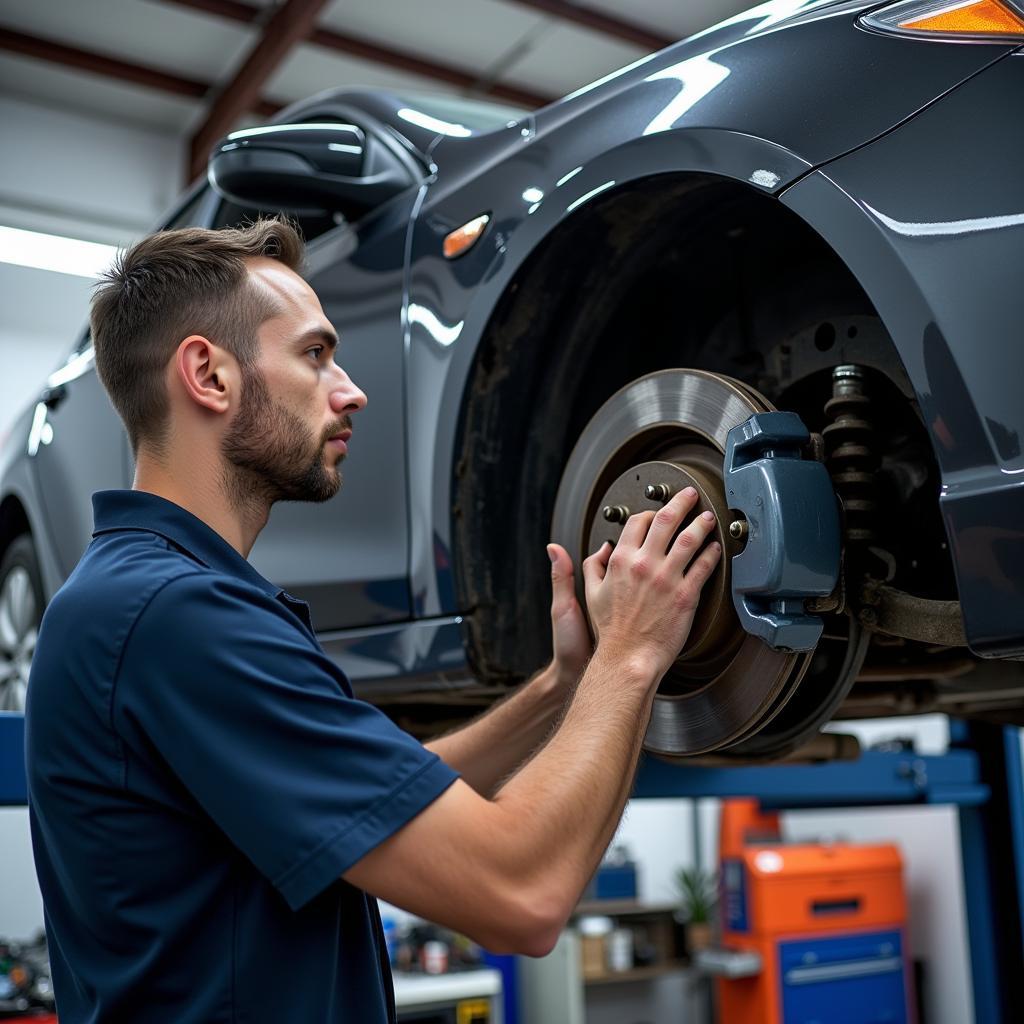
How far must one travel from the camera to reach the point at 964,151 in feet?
2.59

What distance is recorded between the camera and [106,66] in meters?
4.96

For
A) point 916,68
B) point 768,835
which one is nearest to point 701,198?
point 916,68

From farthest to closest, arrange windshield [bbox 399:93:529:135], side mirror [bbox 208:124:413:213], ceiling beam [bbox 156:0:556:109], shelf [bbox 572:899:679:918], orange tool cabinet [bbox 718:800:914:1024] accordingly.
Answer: ceiling beam [bbox 156:0:556:109], shelf [bbox 572:899:679:918], orange tool cabinet [bbox 718:800:914:1024], windshield [bbox 399:93:529:135], side mirror [bbox 208:124:413:213]

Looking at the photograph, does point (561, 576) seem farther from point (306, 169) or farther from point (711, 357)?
point (306, 169)

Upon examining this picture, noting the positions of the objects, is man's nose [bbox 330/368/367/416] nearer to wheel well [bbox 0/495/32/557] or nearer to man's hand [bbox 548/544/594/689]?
man's hand [bbox 548/544/594/689]

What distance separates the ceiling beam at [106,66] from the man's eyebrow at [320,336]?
4485 mm

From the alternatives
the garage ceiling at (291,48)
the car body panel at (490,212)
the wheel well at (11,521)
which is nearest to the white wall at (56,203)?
the garage ceiling at (291,48)

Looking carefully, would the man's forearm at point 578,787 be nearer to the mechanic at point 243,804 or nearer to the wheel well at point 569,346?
the mechanic at point 243,804

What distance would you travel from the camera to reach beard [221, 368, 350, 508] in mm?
970

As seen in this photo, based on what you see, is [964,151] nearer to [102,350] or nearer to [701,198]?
[701,198]

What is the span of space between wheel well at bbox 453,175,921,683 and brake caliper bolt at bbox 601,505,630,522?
21 centimetres

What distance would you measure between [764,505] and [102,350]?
1.89ft

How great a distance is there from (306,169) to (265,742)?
3.00ft

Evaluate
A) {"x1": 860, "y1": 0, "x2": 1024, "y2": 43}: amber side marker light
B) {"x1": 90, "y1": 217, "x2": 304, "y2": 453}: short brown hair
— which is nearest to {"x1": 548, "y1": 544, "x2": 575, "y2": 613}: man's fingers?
{"x1": 90, "y1": 217, "x2": 304, "y2": 453}: short brown hair
